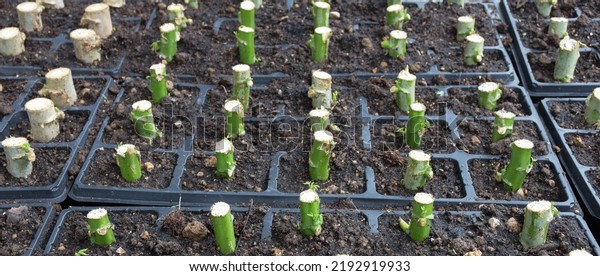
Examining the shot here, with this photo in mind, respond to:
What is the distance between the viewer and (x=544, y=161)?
2.00 meters

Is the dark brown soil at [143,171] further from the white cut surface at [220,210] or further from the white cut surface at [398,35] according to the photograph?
the white cut surface at [398,35]

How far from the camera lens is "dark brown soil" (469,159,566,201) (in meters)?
1.89

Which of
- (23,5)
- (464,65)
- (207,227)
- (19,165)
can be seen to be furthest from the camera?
(23,5)

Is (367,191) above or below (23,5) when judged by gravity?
below

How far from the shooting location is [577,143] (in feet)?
6.82

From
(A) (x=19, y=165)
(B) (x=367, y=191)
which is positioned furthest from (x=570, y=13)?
(A) (x=19, y=165)

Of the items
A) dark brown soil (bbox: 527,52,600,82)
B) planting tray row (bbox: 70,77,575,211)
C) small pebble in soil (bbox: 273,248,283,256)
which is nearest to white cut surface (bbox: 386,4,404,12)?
planting tray row (bbox: 70,77,575,211)

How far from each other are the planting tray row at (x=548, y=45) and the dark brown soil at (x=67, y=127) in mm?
1580

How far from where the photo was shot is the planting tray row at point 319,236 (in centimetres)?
171

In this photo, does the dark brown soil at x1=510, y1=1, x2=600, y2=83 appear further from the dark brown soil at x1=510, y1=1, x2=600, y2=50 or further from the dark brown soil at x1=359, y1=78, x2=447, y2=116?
the dark brown soil at x1=359, y1=78, x2=447, y2=116

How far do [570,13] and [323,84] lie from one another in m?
1.33
